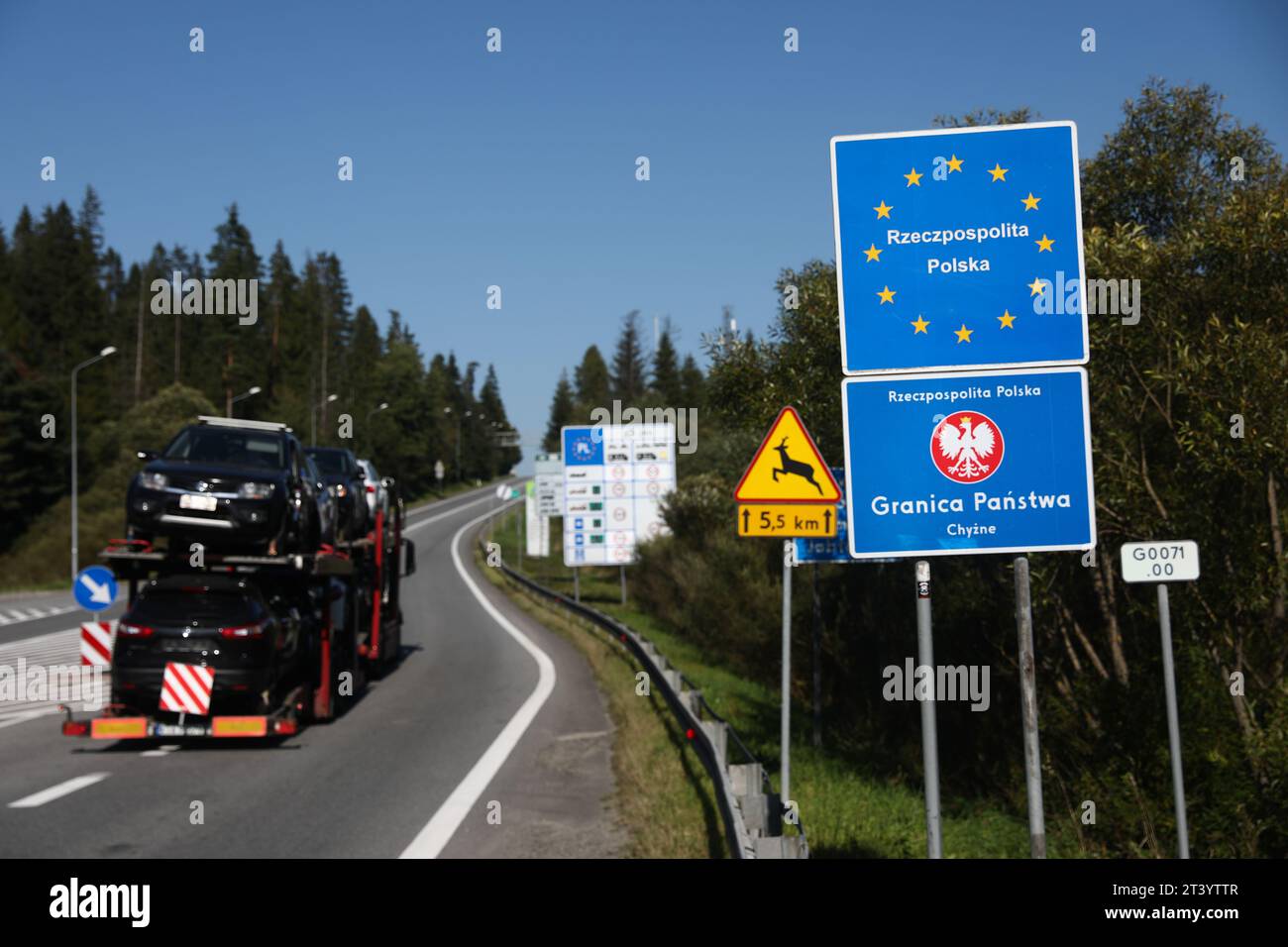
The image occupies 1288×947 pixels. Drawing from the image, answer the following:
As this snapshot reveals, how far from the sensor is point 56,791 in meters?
10.8

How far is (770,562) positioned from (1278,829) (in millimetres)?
14007

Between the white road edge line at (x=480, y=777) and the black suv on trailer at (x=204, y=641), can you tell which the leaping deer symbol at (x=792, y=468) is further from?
the black suv on trailer at (x=204, y=641)

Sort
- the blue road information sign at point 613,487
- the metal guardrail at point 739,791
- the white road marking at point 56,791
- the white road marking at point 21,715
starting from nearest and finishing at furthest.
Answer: the metal guardrail at point 739,791
the white road marking at point 56,791
the white road marking at point 21,715
the blue road information sign at point 613,487

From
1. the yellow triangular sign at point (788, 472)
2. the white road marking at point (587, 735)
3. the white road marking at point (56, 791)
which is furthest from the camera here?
the white road marking at point (587, 735)

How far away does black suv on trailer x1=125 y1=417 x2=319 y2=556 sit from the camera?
13.4 metres

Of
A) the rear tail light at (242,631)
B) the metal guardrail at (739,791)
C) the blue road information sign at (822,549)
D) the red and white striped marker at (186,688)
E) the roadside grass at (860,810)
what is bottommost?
the roadside grass at (860,810)

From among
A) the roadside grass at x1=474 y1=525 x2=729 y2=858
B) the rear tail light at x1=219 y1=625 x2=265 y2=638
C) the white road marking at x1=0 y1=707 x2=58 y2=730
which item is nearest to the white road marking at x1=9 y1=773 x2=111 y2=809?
the rear tail light at x1=219 y1=625 x2=265 y2=638

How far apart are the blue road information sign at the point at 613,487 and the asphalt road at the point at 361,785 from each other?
11.2m

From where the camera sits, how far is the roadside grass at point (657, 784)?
8859 mm

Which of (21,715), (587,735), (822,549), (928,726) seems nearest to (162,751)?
(21,715)

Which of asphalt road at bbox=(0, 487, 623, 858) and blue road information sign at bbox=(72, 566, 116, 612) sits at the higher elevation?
blue road information sign at bbox=(72, 566, 116, 612)

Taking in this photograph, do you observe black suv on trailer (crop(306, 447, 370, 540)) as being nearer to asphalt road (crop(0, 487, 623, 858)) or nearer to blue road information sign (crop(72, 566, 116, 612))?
asphalt road (crop(0, 487, 623, 858))

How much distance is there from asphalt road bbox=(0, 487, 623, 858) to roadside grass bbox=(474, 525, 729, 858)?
8.7 inches

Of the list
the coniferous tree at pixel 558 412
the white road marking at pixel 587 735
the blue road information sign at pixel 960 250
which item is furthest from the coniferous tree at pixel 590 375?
the blue road information sign at pixel 960 250
